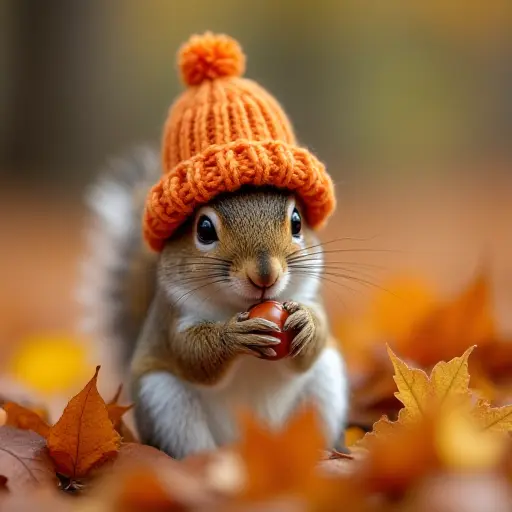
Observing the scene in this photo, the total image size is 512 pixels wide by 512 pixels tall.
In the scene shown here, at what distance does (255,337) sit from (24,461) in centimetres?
44

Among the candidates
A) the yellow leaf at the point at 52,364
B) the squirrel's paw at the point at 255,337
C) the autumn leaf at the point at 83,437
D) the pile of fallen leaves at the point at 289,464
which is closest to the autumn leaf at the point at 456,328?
the pile of fallen leaves at the point at 289,464

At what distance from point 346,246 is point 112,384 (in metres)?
2.29

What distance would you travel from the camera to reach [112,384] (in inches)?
105

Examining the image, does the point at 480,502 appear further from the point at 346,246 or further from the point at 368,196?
the point at 368,196

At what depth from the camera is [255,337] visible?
60.6 inches

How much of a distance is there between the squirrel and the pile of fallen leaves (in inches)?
6.3

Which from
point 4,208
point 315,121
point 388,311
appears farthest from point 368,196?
point 388,311

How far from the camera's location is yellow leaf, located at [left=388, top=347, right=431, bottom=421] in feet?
4.44

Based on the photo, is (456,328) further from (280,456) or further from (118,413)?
(280,456)

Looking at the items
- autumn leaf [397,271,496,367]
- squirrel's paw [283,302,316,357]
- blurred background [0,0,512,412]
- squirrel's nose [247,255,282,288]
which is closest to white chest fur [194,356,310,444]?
squirrel's paw [283,302,316,357]

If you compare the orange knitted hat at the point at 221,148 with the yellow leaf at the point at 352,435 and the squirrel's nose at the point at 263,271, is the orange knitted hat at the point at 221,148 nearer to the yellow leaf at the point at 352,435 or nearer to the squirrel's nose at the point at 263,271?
the squirrel's nose at the point at 263,271

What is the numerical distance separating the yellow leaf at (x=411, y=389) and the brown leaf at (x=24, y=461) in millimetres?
564

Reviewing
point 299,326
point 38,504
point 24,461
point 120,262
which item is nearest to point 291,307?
point 299,326

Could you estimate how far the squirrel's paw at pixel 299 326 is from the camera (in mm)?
1577
